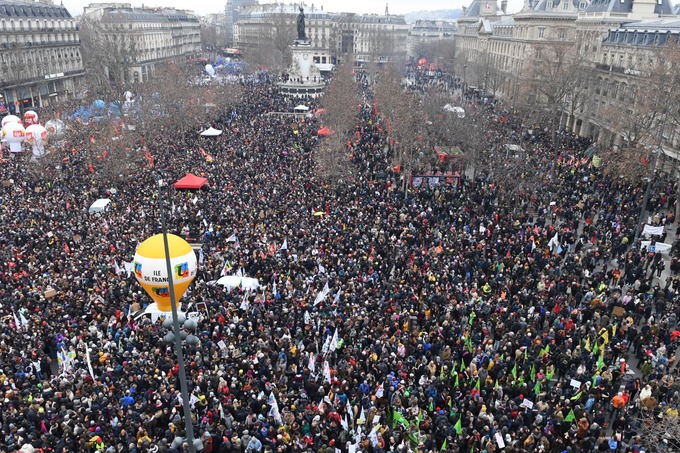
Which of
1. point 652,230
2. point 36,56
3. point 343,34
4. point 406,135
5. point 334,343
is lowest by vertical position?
point 334,343

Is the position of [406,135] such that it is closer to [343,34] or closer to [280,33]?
[280,33]

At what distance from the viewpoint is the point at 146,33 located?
337 ft

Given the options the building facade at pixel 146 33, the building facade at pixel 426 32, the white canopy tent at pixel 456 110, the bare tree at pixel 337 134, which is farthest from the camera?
the building facade at pixel 426 32

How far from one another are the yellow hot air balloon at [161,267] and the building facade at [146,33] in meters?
67.4

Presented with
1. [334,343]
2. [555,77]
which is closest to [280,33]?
[555,77]

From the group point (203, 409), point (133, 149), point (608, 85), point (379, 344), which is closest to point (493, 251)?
point (379, 344)

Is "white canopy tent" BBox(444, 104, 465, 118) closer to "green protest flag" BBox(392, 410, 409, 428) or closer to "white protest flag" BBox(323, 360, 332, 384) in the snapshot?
"white protest flag" BBox(323, 360, 332, 384)

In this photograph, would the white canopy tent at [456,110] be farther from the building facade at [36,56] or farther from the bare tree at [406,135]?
the building facade at [36,56]

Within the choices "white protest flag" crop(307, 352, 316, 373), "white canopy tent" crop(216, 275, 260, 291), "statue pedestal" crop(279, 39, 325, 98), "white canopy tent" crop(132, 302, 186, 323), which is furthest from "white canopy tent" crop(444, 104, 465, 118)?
"white protest flag" crop(307, 352, 316, 373)

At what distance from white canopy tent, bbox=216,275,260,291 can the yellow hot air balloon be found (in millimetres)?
2599

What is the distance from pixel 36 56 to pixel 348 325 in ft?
215

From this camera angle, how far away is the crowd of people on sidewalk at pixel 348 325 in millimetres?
13164

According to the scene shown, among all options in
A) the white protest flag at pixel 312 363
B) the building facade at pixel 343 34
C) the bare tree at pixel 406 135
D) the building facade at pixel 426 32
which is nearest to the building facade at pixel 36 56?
the bare tree at pixel 406 135

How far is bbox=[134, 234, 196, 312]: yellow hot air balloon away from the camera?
16484 millimetres
